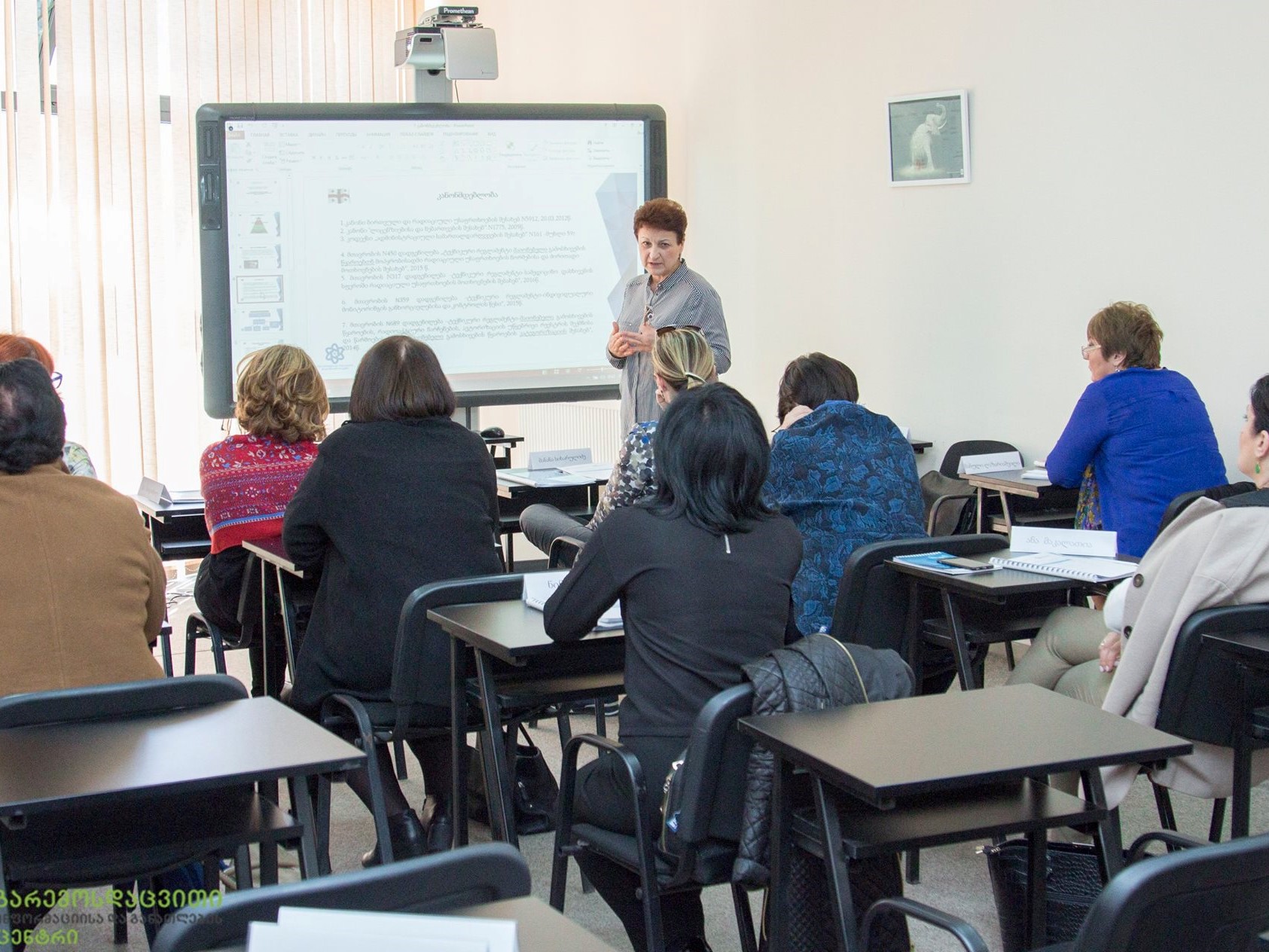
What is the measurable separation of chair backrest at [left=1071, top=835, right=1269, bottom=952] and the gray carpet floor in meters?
1.46

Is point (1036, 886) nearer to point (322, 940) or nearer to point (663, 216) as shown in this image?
point (322, 940)

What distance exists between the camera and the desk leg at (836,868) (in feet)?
5.90

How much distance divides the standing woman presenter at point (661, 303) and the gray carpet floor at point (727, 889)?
1527mm

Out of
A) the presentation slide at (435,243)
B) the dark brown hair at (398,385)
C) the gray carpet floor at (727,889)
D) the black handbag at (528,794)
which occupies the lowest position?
the gray carpet floor at (727,889)

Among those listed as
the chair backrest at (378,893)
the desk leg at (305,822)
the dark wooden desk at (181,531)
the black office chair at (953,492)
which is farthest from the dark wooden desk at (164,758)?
the black office chair at (953,492)

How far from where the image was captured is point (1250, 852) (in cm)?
127

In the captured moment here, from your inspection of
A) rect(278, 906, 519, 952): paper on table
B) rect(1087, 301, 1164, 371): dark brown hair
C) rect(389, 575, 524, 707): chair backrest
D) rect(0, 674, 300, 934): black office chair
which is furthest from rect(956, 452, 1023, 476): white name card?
rect(278, 906, 519, 952): paper on table

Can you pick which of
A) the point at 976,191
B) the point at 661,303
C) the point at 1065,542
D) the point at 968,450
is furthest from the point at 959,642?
the point at 976,191

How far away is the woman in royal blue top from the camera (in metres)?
4.10

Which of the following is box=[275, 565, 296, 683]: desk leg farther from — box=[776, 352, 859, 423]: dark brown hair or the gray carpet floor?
box=[776, 352, 859, 423]: dark brown hair

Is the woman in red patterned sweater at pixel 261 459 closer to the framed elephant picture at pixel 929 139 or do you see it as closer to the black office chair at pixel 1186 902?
the black office chair at pixel 1186 902

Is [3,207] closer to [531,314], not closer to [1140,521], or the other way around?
[531,314]

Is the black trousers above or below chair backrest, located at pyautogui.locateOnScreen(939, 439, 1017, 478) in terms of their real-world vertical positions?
below

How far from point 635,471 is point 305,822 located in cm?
147
